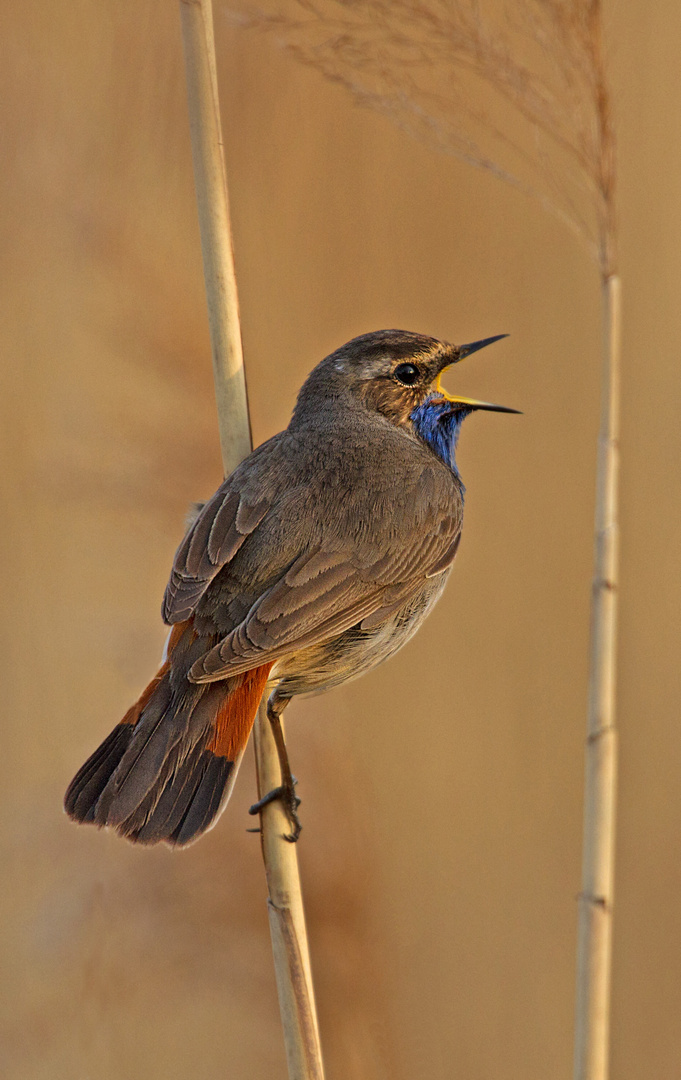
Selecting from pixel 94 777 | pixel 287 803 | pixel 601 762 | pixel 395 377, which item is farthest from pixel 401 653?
pixel 94 777

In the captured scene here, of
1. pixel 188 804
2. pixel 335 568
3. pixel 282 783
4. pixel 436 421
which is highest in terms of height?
pixel 436 421

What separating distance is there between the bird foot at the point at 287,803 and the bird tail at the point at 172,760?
0.47 feet

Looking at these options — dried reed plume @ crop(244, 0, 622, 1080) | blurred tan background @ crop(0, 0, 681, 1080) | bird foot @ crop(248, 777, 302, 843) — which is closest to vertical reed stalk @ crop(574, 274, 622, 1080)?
dried reed plume @ crop(244, 0, 622, 1080)

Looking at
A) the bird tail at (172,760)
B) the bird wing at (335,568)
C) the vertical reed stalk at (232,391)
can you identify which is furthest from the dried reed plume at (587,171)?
the bird tail at (172,760)

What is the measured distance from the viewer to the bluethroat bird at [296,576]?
1994 mm

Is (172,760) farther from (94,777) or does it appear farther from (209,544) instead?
(209,544)

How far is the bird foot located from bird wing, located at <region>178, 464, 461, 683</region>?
31cm

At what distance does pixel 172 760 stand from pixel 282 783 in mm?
324

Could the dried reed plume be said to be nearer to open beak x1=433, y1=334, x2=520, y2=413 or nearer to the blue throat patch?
open beak x1=433, y1=334, x2=520, y2=413

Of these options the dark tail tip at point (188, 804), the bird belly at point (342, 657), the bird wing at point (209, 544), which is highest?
the bird wing at point (209, 544)

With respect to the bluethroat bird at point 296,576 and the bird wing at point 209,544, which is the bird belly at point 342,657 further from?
the bird wing at point 209,544

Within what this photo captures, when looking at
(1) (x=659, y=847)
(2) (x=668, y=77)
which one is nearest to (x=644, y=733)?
(1) (x=659, y=847)

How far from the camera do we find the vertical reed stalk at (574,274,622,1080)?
6.43ft

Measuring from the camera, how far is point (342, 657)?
91.0 inches
